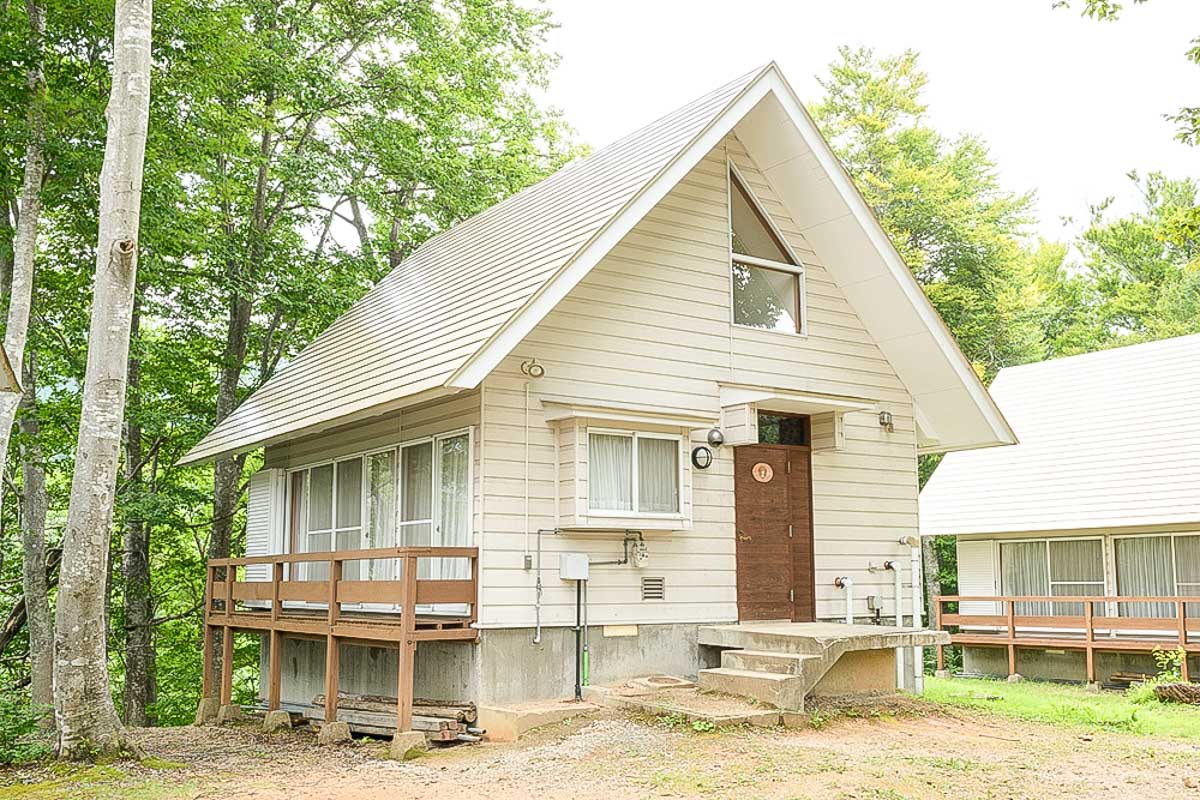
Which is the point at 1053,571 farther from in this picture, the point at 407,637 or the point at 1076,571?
the point at 407,637

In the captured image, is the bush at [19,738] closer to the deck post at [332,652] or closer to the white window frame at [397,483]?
the deck post at [332,652]

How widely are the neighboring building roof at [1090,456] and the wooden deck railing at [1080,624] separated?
149 centimetres

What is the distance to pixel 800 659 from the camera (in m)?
9.97

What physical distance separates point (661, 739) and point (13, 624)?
13.3m

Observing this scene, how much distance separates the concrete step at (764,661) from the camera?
10031 mm

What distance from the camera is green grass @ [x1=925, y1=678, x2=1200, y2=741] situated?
1080 cm

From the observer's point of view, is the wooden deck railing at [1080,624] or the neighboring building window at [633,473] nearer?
the neighboring building window at [633,473]

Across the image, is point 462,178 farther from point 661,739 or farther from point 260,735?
point 661,739

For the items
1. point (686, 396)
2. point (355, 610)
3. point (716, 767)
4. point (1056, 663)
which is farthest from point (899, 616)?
point (1056, 663)

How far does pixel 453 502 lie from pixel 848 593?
4600mm

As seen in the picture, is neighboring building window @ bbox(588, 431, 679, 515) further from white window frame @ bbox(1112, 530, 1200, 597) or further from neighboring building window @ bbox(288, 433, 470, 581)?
white window frame @ bbox(1112, 530, 1200, 597)

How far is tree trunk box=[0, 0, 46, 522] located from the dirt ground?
465 cm

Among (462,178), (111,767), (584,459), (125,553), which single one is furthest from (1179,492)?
(125,553)

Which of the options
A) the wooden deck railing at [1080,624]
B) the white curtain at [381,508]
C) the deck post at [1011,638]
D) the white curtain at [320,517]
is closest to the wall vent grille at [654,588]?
the white curtain at [381,508]
